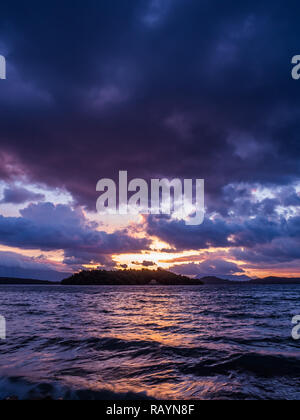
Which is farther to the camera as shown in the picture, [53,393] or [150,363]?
[150,363]

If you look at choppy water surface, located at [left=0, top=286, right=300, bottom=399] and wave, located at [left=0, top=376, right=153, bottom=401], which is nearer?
wave, located at [left=0, top=376, right=153, bottom=401]

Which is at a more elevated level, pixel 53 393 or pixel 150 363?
pixel 53 393

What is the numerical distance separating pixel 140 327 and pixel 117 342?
14.6 feet

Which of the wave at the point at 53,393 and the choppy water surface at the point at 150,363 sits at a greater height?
the wave at the point at 53,393

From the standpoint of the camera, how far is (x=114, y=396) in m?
6.05

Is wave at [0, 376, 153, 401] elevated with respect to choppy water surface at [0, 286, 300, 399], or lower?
elevated

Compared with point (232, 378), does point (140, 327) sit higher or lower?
lower

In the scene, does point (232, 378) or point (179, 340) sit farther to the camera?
point (179, 340)

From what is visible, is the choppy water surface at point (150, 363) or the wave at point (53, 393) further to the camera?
the choppy water surface at point (150, 363)
